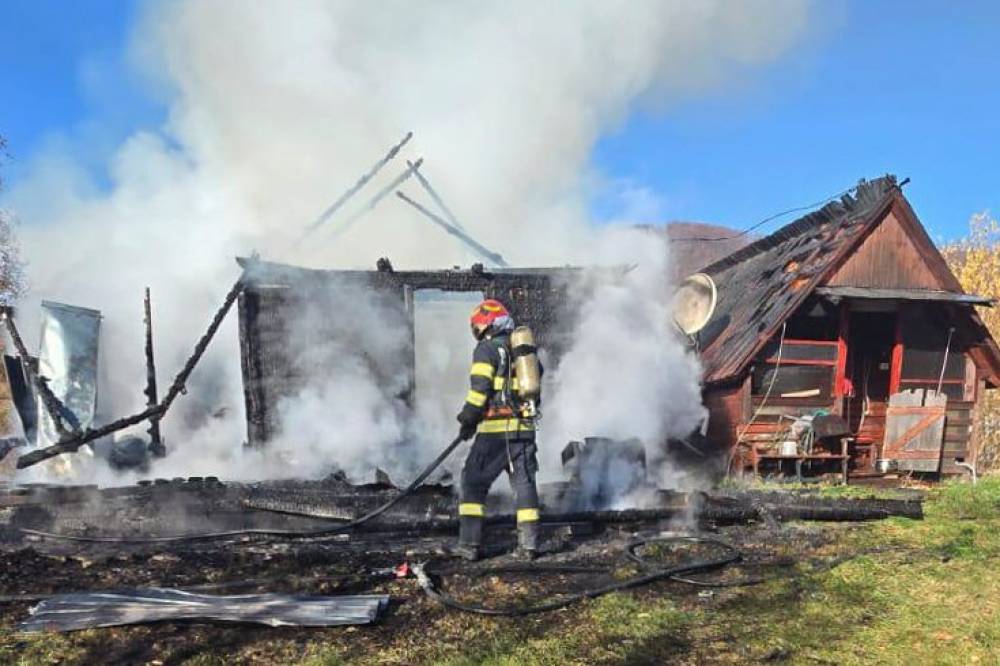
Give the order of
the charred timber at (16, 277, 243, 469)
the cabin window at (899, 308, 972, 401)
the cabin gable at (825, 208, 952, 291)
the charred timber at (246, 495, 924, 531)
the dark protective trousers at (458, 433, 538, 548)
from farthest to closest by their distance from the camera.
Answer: the cabin window at (899, 308, 972, 401)
the cabin gable at (825, 208, 952, 291)
the charred timber at (16, 277, 243, 469)
the charred timber at (246, 495, 924, 531)
the dark protective trousers at (458, 433, 538, 548)

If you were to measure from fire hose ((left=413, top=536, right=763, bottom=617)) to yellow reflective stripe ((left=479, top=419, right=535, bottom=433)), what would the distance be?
104cm

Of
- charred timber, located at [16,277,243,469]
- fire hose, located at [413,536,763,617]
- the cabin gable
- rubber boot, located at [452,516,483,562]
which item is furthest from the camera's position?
the cabin gable

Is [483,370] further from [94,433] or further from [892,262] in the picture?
[892,262]

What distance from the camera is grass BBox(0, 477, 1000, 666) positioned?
12.0 ft

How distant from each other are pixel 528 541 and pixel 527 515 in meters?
0.20

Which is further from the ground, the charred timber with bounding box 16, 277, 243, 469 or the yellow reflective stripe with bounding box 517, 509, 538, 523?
the charred timber with bounding box 16, 277, 243, 469

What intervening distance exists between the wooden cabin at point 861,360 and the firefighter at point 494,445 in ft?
22.8

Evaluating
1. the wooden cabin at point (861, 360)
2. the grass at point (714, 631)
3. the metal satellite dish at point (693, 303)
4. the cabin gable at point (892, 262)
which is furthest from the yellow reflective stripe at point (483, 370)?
the cabin gable at point (892, 262)

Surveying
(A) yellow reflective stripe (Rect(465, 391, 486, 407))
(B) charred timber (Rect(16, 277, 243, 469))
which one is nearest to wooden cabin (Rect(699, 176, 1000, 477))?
(A) yellow reflective stripe (Rect(465, 391, 486, 407))

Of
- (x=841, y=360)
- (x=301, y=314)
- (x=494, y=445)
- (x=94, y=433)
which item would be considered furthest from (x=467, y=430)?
(x=841, y=360)

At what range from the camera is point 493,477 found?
5660mm

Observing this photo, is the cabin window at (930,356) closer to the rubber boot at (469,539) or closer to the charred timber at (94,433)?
the rubber boot at (469,539)

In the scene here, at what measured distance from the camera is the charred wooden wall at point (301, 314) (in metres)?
10.2

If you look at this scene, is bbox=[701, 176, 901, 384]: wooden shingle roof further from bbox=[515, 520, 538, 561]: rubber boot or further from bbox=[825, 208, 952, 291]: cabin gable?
bbox=[515, 520, 538, 561]: rubber boot
